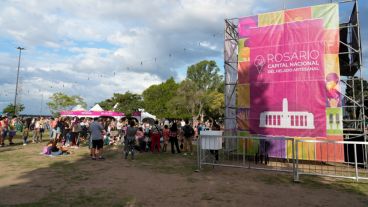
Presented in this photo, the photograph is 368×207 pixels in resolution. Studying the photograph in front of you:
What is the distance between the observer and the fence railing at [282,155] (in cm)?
1003

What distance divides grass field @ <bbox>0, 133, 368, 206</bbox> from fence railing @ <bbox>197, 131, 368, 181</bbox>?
0.94 metres

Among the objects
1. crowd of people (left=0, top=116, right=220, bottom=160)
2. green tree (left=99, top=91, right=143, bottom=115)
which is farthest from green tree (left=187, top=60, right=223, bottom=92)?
crowd of people (left=0, top=116, right=220, bottom=160)

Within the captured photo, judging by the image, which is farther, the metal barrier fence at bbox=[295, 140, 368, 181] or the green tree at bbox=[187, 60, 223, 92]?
the green tree at bbox=[187, 60, 223, 92]

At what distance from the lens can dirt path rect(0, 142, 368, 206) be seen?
6234 millimetres

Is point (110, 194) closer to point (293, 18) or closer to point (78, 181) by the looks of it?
point (78, 181)

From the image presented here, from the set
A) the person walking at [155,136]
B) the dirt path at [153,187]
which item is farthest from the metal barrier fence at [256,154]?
the person walking at [155,136]

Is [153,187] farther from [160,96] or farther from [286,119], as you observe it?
[160,96]

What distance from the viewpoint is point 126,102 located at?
68.9 meters

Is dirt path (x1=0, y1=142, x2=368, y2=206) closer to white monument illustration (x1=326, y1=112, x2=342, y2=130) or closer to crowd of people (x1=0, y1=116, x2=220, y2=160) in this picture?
crowd of people (x1=0, y1=116, x2=220, y2=160)

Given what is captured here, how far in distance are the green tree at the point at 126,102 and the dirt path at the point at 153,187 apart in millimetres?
53794

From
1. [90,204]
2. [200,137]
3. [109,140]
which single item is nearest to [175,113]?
[109,140]

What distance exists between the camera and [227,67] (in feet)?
48.5

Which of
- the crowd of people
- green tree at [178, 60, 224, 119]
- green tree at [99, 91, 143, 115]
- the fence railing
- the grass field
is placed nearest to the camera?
the grass field

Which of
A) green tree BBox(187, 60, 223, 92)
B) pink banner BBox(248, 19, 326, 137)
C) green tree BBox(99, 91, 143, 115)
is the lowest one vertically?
pink banner BBox(248, 19, 326, 137)
